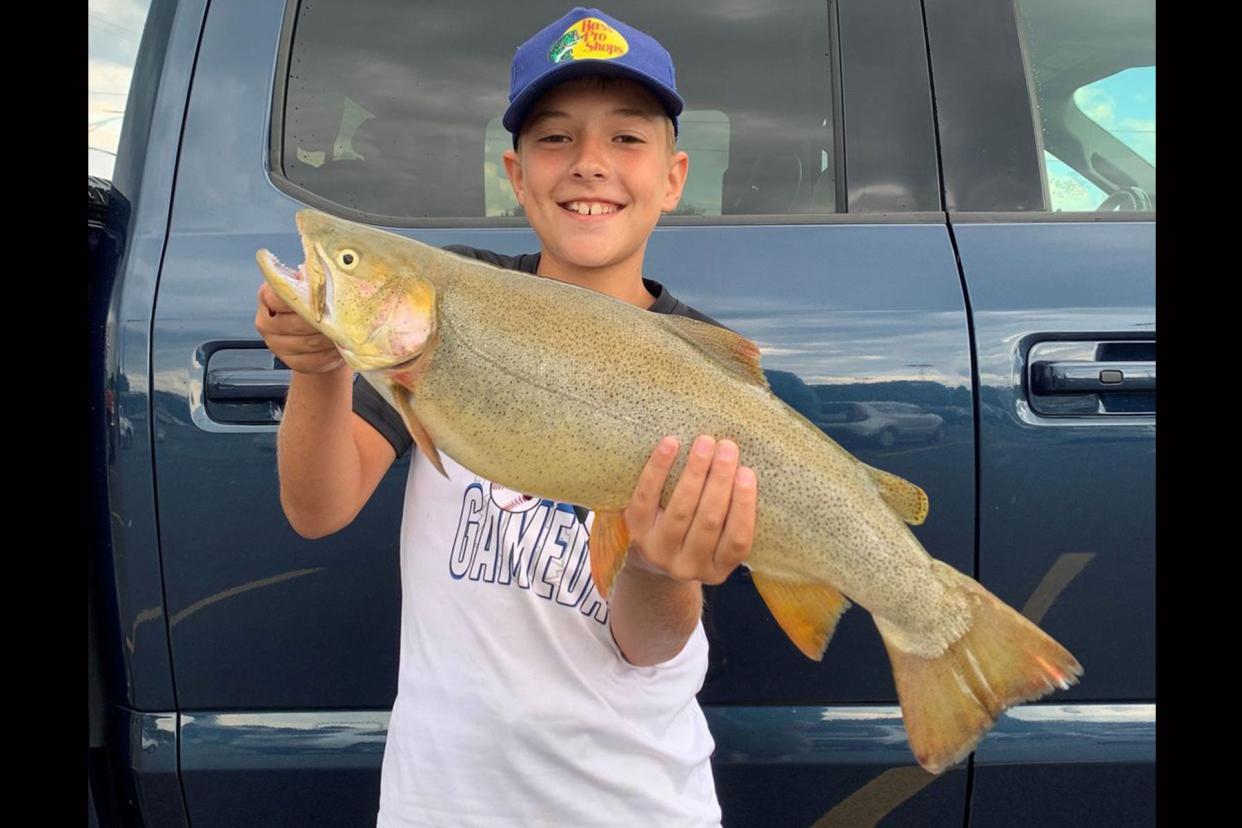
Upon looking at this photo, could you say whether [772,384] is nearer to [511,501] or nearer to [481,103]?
[511,501]

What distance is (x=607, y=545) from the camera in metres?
1.65

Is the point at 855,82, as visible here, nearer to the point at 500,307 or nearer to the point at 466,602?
the point at 500,307

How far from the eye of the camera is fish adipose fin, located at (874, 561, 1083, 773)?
1.66m

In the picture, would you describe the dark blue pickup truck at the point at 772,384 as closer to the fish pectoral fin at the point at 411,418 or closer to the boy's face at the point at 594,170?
the boy's face at the point at 594,170

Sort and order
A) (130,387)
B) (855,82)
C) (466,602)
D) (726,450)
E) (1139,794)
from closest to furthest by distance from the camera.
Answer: (726,450) < (466,602) < (130,387) < (1139,794) < (855,82)

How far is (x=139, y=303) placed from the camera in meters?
2.15

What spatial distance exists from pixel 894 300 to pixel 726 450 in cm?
80

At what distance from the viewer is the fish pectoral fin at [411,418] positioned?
1.58m

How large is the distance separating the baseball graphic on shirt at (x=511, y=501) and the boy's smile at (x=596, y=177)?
41 centimetres

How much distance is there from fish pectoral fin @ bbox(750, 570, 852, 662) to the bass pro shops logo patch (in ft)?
3.17

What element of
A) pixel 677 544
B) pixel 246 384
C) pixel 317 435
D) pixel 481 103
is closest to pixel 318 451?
pixel 317 435

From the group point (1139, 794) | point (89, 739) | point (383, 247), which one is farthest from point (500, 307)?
point (1139, 794)

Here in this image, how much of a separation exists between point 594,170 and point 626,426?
60 centimetres

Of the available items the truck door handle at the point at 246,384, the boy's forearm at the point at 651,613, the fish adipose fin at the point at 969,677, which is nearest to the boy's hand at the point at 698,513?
the boy's forearm at the point at 651,613
